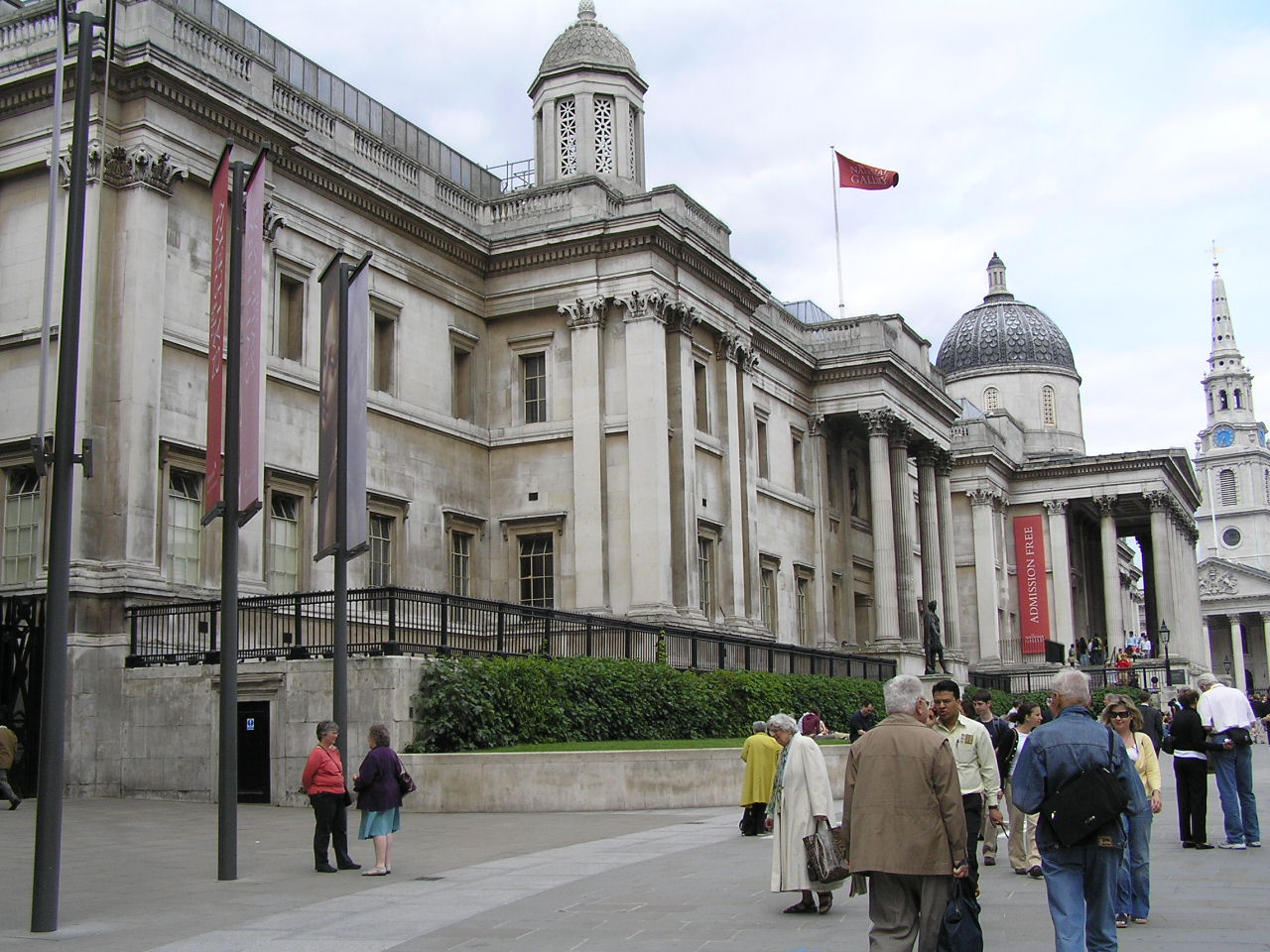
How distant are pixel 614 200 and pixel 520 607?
15.9m

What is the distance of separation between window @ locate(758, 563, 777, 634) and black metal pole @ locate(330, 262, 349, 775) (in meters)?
30.2

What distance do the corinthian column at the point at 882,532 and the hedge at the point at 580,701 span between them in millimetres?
15696

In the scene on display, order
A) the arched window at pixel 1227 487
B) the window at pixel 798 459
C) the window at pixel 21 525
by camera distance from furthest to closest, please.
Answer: the arched window at pixel 1227 487, the window at pixel 798 459, the window at pixel 21 525

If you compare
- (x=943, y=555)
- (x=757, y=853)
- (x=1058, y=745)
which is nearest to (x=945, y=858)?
(x=1058, y=745)

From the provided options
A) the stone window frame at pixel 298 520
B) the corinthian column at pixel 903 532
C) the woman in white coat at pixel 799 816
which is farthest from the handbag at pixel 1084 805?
the corinthian column at pixel 903 532

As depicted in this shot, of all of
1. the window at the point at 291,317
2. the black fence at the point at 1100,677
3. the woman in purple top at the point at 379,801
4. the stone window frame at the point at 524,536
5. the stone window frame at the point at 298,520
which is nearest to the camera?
the woman in purple top at the point at 379,801

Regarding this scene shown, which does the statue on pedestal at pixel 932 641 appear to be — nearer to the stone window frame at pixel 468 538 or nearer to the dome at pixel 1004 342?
the stone window frame at pixel 468 538

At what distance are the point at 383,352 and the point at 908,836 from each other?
28.8m

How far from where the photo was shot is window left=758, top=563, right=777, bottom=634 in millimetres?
47219

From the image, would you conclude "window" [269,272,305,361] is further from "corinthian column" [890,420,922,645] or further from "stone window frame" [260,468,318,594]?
"corinthian column" [890,420,922,645]

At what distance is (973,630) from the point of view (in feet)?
229

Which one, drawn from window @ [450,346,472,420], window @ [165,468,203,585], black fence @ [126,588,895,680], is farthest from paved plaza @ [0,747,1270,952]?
window @ [450,346,472,420]

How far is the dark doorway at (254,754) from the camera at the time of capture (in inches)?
916

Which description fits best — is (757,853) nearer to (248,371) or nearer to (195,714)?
(248,371)
